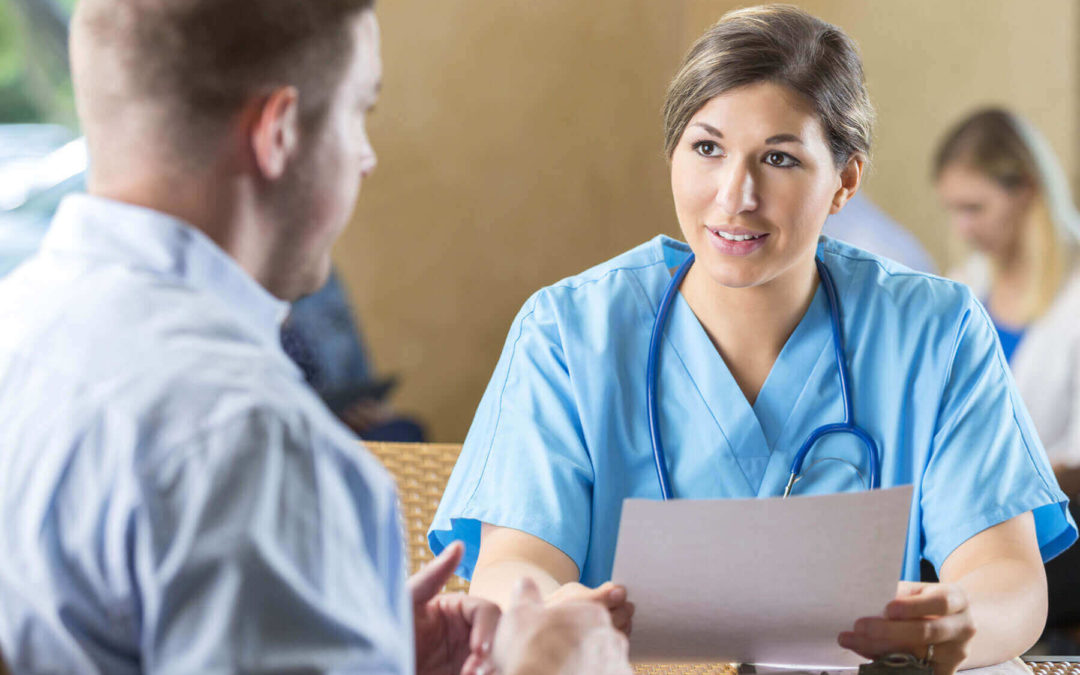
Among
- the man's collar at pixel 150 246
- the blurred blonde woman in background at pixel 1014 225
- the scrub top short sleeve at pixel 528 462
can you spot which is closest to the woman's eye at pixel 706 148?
the scrub top short sleeve at pixel 528 462

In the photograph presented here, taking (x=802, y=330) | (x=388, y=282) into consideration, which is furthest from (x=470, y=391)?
(x=802, y=330)

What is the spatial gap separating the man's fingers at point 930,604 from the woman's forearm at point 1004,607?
0.08 meters

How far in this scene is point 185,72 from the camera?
24.2 inches

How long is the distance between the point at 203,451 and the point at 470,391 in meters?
3.16

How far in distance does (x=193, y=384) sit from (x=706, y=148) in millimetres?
864

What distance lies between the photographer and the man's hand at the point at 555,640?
0.74m

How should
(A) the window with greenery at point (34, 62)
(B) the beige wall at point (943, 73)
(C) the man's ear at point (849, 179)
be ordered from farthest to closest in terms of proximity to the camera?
(B) the beige wall at point (943, 73) → (A) the window with greenery at point (34, 62) → (C) the man's ear at point (849, 179)

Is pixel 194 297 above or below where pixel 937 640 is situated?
above

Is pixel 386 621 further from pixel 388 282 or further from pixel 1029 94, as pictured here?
pixel 1029 94

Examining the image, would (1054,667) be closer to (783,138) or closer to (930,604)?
(930,604)

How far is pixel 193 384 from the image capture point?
55cm

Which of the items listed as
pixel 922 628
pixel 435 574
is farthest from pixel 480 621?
pixel 922 628

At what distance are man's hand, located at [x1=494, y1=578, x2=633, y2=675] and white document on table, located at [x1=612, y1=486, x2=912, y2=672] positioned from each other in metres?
0.12

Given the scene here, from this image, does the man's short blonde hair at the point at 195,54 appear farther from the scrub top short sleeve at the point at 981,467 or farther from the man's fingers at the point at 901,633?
the scrub top short sleeve at the point at 981,467
